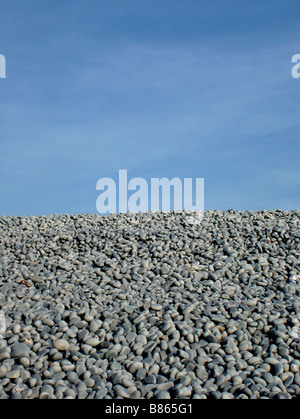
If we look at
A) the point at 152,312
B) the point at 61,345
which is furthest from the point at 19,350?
the point at 152,312

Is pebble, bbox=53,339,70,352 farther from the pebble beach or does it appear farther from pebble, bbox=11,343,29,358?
pebble, bbox=11,343,29,358

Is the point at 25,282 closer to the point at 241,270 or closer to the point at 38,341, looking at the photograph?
the point at 38,341

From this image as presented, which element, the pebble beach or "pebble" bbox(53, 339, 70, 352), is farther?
"pebble" bbox(53, 339, 70, 352)

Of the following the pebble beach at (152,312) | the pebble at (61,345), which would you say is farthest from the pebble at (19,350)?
the pebble at (61,345)

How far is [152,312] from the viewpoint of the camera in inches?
187

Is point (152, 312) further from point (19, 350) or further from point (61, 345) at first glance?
point (19, 350)

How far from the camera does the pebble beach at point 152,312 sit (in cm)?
379

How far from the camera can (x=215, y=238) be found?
677 cm

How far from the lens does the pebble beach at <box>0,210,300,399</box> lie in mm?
3785

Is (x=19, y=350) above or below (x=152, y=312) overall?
below

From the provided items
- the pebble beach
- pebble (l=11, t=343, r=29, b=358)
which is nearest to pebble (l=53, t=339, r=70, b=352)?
the pebble beach

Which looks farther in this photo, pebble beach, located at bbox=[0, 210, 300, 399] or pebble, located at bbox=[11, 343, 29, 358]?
pebble, located at bbox=[11, 343, 29, 358]

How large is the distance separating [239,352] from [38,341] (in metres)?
1.86

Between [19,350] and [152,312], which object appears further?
[152,312]
